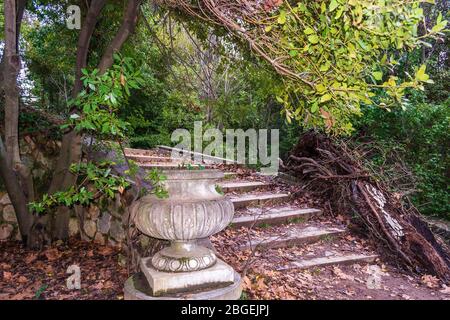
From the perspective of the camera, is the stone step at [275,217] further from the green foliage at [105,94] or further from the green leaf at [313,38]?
the green leaf at [313,38]

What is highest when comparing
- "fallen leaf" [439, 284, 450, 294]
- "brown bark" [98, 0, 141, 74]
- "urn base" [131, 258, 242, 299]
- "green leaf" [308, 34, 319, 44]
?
"brown bark" [98, 0, 141, 74]

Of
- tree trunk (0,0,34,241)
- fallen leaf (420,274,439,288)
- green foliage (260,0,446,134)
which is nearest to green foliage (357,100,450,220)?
fallen leaf (420,274,439,288)

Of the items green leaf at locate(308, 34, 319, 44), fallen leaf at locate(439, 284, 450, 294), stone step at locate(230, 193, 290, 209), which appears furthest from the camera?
stone step at locate(230, 193, 290, 209)

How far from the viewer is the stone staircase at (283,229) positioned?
147 inches

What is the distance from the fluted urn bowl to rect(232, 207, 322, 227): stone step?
1.48 m

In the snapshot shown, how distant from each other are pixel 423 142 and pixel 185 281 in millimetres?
5310

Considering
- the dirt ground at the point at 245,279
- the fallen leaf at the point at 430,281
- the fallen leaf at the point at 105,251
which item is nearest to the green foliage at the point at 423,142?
the fallen leaf at the point at 430,281

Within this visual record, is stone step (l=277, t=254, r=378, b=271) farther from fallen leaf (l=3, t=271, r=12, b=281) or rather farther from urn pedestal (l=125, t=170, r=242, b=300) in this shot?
fallen leaf (l=3, t=271, r=12, b=281)

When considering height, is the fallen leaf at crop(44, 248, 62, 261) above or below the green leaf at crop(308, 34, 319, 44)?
below

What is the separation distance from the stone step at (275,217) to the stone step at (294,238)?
232 mm

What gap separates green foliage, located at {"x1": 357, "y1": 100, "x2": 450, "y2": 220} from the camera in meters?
5.87

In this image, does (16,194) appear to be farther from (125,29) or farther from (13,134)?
(125,29)
